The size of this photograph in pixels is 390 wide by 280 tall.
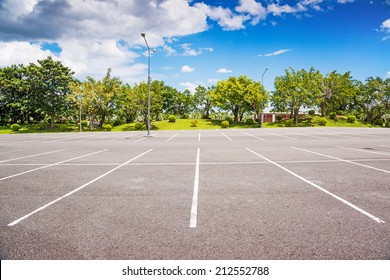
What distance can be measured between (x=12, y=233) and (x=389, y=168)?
1076 cm

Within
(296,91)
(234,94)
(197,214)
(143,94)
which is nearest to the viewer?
(197,214)

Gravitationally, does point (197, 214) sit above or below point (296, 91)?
below

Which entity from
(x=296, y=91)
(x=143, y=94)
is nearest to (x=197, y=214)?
(x=143, y=94)

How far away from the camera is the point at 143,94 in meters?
44.0

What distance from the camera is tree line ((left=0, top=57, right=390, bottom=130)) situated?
46062 millimetres

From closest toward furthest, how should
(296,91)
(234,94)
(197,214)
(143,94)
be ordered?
1. (197,214)
2. (143,94)
3. (296,91)
4. (234,94)

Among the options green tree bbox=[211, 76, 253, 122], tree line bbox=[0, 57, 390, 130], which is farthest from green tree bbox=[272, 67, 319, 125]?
green tree bbox=[211, 76, 253, 122]

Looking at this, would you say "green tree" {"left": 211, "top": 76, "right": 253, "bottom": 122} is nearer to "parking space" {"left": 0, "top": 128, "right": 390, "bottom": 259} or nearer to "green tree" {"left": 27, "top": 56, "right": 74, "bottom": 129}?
"green tree" {"left": 27, "top": 56, "right": 74, "bottom": 129}

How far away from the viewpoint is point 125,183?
646 cm

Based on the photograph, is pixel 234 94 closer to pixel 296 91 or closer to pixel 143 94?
pixel 296 91
